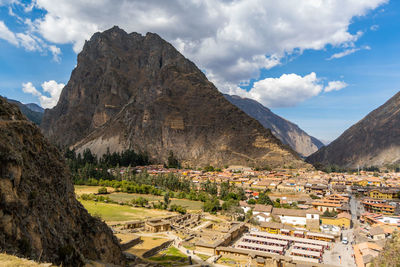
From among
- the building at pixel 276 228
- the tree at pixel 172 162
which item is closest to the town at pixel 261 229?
the building at pixel 276 228

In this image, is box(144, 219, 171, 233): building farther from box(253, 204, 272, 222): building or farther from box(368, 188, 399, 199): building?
box(368, 188, 399, 199): building

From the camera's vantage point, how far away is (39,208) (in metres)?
16.2

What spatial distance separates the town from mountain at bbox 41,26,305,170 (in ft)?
172

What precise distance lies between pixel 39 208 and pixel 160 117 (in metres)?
143

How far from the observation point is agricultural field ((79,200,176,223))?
54.6 metres

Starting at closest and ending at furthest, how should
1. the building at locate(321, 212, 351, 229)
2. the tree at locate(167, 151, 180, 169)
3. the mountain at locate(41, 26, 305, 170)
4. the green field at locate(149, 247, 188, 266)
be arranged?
the green field at locate(149, 247, 188, 266)
the building at locate(321, 212, 351, 229)
the tree at locate(167, 151, 180, 169)
the mountain at locate(41, 26, 305, 170)

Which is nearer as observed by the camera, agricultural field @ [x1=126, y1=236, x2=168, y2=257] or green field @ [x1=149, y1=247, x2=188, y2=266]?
green field @ [x1=149, y1=247, x2=188, y2=266]

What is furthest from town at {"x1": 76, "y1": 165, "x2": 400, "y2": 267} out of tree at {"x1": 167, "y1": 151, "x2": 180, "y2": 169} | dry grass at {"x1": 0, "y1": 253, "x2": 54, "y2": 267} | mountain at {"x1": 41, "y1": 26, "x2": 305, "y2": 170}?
mountain at {"x1": 41, "y1": 26, "x2": 305, "y2": 170}

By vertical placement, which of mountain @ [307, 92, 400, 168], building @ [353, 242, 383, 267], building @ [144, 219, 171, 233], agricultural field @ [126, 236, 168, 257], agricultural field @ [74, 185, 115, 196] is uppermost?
mountain @ [307, 92, 400, 168]

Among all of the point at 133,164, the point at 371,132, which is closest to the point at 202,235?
the point at 133,164

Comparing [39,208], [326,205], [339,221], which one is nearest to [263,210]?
[339,221]

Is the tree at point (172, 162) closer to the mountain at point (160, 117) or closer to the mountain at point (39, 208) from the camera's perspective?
the mountain at point (160, 117)

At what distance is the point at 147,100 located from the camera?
167000 mm

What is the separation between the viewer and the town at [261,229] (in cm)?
3781
